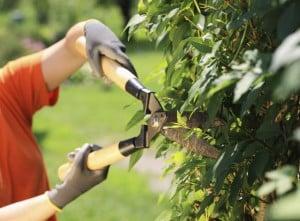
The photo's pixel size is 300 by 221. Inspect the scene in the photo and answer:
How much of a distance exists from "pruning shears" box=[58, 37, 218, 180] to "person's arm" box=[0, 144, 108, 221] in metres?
0.02

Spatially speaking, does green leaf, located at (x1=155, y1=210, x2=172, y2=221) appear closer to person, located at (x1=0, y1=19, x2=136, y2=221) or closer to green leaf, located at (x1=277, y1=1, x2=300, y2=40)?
person, located at (x1=0, y1=19, x2=136, y2=221)

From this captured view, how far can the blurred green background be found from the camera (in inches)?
253

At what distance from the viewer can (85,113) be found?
11.4 m

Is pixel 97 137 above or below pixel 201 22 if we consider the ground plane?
below

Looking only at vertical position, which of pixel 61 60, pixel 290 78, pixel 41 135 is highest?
pixel 290 78

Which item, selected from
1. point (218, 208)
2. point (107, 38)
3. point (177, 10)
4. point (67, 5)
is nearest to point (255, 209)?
point (218, 208)

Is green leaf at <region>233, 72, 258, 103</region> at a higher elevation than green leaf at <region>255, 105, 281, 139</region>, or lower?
higher

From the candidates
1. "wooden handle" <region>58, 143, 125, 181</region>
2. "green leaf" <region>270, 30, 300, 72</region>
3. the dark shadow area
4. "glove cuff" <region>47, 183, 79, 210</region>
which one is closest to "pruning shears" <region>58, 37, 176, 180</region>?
"wooden handle" <region>58, 143, 125, 181</region>

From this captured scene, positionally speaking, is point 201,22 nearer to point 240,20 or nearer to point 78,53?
point 240,20

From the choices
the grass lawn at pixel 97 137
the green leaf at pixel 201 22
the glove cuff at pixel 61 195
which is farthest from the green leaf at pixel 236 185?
the glove cuff at pixel 61 195

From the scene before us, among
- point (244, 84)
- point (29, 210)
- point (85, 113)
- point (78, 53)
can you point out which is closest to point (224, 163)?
point (244, 84)

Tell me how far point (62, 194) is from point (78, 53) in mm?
497

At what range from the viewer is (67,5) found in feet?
65.3

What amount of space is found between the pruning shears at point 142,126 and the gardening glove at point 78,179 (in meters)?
0.02
